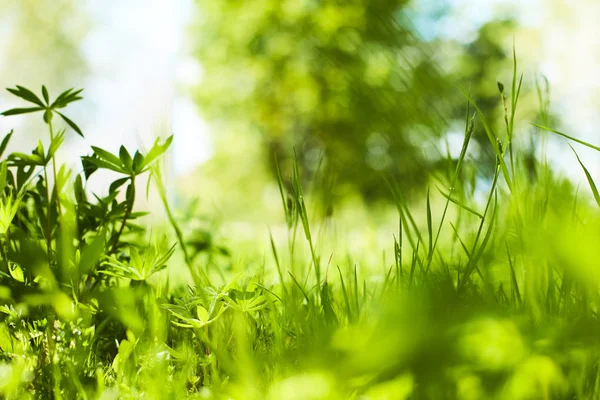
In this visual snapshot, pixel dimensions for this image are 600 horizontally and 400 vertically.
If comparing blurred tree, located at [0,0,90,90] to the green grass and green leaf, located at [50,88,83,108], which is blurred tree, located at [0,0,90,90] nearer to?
green leaf, located at [50,88,83,108]

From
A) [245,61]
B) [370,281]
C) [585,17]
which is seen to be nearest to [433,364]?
[370,281]

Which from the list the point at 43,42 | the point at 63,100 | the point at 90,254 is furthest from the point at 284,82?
the point at 90,254

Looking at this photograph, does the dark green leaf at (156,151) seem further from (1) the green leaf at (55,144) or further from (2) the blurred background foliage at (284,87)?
(2) the blurred background foliage at (284,87)

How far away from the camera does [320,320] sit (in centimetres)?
60

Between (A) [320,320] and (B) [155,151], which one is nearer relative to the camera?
(A) [320,320]

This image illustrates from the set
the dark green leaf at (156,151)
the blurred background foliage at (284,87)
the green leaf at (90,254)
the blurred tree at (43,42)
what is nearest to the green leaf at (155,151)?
the dark green leaf at (156,151)

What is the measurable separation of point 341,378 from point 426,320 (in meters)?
0.07

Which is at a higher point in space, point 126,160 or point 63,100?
point 63,100

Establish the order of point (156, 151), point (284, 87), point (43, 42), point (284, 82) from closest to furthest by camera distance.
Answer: point (156, 151)
point (43, 42)
point (284, 82)
point (284, 87)

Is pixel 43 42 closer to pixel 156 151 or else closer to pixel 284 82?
pixel 156 151

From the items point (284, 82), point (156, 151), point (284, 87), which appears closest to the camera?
point (156, 151)

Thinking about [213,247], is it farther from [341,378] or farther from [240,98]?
[240,98]

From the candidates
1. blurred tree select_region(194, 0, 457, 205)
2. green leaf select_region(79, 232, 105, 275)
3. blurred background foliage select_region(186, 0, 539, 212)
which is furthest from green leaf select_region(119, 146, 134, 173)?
blurred tree select_region(194, 0, 457, 205)

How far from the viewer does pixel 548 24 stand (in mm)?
9367
